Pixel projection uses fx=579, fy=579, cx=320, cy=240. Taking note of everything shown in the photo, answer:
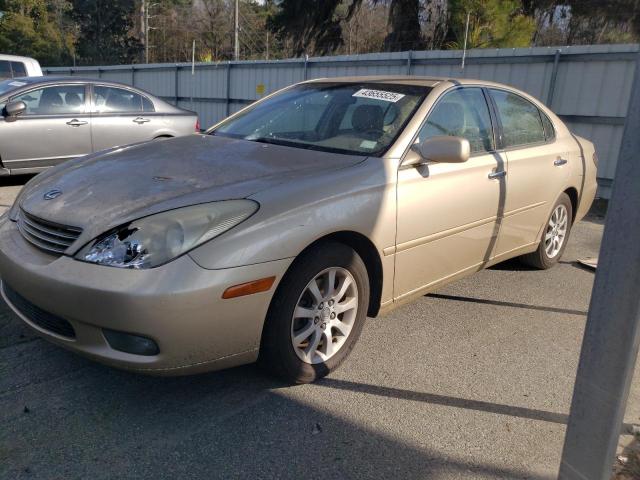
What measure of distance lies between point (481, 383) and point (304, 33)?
64.8ft

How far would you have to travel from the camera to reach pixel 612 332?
1790 mm

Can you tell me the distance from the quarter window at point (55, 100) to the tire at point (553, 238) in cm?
615

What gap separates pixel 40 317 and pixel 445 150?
Answer: 223 cm

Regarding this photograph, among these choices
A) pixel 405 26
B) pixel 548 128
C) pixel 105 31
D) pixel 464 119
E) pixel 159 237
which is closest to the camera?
pixel 159 237

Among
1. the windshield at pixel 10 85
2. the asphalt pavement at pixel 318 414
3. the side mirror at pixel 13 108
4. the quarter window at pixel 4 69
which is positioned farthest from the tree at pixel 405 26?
the asphalt pavement at pixel 318 414

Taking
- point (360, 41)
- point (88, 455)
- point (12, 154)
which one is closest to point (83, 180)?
point (88, 455)

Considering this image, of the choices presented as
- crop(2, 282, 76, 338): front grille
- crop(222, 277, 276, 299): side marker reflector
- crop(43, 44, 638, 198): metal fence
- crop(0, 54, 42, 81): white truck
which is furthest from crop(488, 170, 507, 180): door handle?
crop(0, 54, 42, 81): white truck

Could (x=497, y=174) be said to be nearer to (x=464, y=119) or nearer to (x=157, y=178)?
(x=464, y=119)

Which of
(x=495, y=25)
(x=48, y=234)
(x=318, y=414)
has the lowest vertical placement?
(x=318, y=414)

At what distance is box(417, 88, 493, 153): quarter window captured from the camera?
3629 millimetres

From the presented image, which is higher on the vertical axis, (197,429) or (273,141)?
(273,141)

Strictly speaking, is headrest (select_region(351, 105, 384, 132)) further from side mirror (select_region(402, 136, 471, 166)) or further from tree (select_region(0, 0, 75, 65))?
tree (select_region(0, 0, 75, 65))

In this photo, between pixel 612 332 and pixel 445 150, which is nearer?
pixel 612 332

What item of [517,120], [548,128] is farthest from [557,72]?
[517,120]
